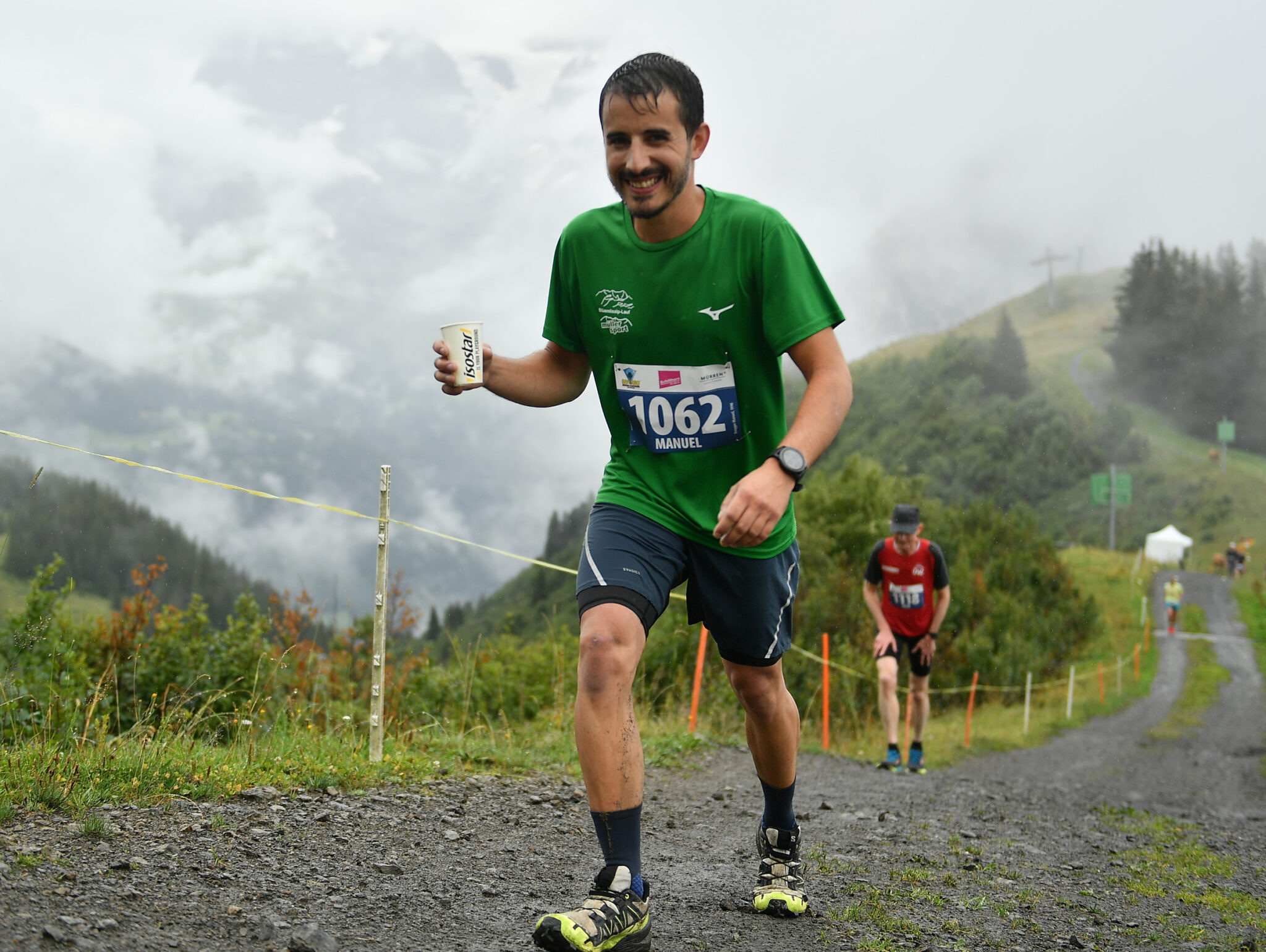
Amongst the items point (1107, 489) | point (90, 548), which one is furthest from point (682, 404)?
point (1107, 489)

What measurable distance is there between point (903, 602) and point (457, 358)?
6.30 meters

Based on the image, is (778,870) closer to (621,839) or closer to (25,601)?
(621,839)

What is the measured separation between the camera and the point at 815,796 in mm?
5988

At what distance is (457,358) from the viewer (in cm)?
295

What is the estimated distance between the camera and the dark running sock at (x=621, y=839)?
102 inches

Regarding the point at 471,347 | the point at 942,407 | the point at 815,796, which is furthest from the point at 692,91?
the point at 942,407

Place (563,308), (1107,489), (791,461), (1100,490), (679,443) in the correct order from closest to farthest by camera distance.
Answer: (791,461), (679,443), (563,308), (1100,490), (1107,489)

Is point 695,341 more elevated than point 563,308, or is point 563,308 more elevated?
point 563,308

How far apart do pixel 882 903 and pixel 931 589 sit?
5.36 m

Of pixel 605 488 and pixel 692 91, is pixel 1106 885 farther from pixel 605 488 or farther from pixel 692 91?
pixel 692 91

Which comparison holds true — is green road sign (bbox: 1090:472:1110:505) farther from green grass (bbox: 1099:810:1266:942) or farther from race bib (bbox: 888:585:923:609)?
green grass (bbox: 1099:810:1266:942)

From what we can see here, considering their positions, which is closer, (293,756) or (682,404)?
(682,404)

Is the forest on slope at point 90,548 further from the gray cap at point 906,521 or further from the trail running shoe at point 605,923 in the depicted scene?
the gray cap at point 906,521

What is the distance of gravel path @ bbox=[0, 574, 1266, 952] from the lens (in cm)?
261
